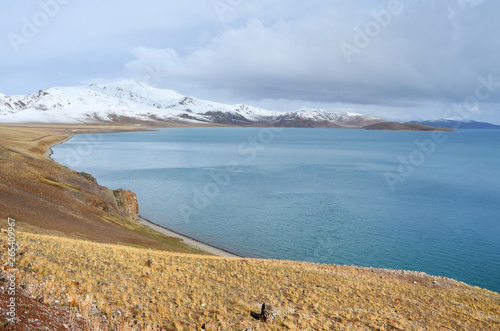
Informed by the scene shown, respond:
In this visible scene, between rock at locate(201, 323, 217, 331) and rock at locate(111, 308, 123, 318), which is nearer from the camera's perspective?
rock at locate(111, 308, 123, 318)

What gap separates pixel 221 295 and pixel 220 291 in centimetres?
63

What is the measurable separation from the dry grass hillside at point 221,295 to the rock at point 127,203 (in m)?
28.8

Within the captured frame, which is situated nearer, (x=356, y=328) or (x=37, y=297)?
(x=37, y=297)

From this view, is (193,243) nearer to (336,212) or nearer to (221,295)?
(221,295)

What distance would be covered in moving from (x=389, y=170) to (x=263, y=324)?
330 ft

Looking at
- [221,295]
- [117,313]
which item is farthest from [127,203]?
[117,313]

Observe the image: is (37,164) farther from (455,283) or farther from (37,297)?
(455,283)

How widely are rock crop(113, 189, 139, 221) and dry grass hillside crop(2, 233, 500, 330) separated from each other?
2883cm

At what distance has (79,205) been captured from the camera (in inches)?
1549

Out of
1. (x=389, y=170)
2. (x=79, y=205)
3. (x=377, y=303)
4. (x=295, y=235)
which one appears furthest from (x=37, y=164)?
(x=389, y=170)

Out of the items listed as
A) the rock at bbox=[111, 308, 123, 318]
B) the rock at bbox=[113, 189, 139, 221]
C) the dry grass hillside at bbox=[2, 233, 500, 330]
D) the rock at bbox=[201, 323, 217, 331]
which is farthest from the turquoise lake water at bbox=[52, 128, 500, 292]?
the rock at bbox=[111, 308, 123, 318]

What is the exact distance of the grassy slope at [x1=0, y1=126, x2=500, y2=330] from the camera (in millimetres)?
13602

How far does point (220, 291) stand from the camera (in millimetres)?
17891

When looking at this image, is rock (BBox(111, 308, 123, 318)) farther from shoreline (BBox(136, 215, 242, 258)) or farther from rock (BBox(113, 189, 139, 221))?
rock (BBox(113, 189, 139, 221))
